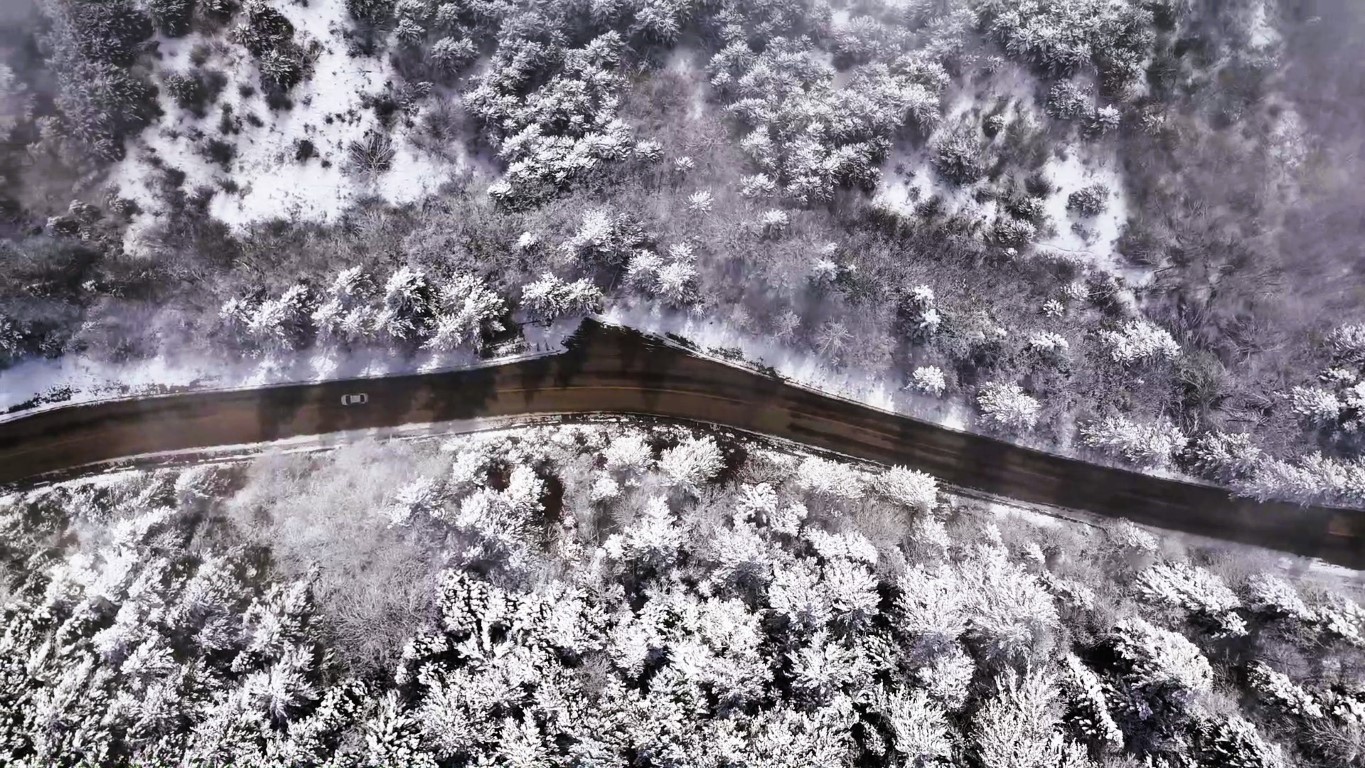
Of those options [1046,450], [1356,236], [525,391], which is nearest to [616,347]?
[525,391]

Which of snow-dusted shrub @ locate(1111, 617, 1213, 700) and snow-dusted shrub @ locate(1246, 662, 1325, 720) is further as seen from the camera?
snow-dusted shrub @ locate(1246, 662, 1325, 720)

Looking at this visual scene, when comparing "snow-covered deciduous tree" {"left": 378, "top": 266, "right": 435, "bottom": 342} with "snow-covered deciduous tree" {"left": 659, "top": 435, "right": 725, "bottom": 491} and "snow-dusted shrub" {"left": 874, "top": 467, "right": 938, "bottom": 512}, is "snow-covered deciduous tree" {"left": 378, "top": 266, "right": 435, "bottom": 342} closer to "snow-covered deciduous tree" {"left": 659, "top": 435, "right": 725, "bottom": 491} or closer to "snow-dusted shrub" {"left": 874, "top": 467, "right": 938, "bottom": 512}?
"snow-covered deciduous tree" {"left": 659, "top": 435, "right": 725, "bottom": 491}

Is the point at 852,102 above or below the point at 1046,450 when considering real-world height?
above

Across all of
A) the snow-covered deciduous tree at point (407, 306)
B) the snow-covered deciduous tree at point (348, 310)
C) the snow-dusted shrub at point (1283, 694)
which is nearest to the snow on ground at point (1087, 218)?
the snow-dusted shrub at point (1283, 694)

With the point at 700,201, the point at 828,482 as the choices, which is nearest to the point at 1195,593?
the point at 828,482

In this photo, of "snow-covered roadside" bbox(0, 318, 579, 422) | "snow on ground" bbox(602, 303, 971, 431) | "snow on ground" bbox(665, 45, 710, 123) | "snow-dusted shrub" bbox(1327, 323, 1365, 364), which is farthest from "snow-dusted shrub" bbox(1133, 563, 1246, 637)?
"snow on ground" bbox(665, 45, 710, 123)

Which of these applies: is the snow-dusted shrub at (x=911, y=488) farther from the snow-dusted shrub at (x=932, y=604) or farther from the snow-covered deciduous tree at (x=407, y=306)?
the snow-covered deciduous tree at (x=407, y=306)

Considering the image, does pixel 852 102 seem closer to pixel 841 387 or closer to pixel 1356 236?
pixel 841 387

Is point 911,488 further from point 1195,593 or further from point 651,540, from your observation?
point 1195,593
